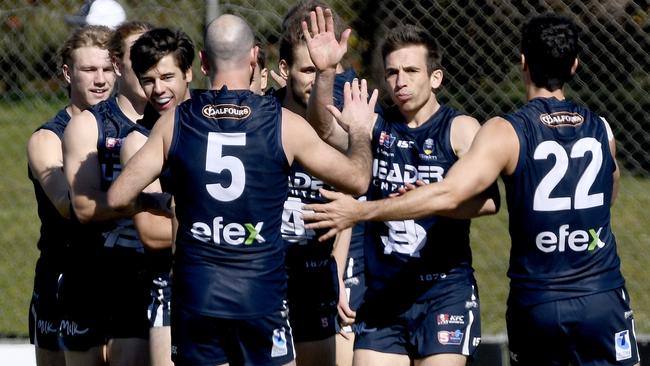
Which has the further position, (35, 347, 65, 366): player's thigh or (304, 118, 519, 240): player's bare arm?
(35, 347, 65, 366): player's thigh

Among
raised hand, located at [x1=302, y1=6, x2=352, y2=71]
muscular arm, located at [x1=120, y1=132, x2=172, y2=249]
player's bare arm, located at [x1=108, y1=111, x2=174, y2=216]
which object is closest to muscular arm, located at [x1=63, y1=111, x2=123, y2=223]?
muscular arm, located at [x1=120, y1=132, x2=172, y2=249]

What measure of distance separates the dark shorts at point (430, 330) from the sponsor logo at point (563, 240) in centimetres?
71

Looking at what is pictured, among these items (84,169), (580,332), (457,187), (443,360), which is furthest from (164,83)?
(580,332)

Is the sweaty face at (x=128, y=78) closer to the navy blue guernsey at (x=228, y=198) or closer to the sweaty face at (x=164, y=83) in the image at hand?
the sweaty face at (x=164, y=83)

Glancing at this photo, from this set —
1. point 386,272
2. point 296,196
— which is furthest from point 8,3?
point 386,272

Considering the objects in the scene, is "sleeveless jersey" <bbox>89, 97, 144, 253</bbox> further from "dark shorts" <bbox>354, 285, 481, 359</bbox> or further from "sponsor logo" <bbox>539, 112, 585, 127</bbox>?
"sponsor logo" <bbox>539, 112, 585, 127</bbox>

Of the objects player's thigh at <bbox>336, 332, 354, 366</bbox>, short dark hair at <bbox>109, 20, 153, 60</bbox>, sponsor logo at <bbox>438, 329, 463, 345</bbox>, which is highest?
short dark hair at <bbox>109, 20, 153, 60</bbox>

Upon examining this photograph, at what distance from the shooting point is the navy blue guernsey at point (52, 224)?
225 inches

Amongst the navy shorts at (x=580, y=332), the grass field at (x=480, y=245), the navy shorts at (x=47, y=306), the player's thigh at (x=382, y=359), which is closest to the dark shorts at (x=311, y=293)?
the player's thigh at (x=382, y=359)

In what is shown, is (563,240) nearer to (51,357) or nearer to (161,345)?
(161,345)

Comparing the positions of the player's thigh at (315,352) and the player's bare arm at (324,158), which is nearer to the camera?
the player's bare arm at (324,158)

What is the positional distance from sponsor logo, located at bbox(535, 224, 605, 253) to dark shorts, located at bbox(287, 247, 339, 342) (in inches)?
55.0

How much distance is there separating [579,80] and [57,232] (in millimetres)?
3837

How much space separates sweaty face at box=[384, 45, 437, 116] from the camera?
563cm
